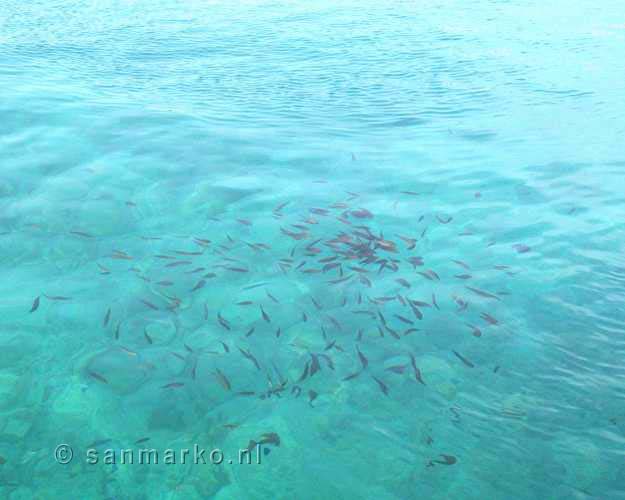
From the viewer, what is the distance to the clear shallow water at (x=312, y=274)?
321 centimetres

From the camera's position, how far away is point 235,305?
165 inches

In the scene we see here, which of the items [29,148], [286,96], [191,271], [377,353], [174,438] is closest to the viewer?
[174,438]

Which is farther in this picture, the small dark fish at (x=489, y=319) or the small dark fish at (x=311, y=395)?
the small dark fish at (x=489, y=319)

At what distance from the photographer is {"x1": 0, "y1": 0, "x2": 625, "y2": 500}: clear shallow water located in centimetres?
321

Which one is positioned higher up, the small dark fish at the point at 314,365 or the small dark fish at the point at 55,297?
the small dark fish at the point at 55,297

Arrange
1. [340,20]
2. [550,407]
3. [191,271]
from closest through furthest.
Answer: [550,407], [191,271], [340,20]

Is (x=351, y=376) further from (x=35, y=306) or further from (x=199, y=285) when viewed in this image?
(x=35, y=306)

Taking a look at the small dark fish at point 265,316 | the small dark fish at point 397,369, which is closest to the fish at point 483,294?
the small dark fish at point 397,369

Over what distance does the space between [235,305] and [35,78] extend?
5621 mm

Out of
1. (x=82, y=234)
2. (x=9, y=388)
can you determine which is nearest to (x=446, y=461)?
(x=9, y=388)

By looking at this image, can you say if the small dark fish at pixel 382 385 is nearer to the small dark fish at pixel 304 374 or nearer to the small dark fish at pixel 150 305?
the small dark fish at pixel 304 374

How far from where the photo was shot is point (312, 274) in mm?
4559

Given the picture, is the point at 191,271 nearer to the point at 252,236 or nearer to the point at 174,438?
the point at 252,236

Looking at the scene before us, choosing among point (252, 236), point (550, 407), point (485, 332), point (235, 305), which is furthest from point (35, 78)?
point (550, 407)
